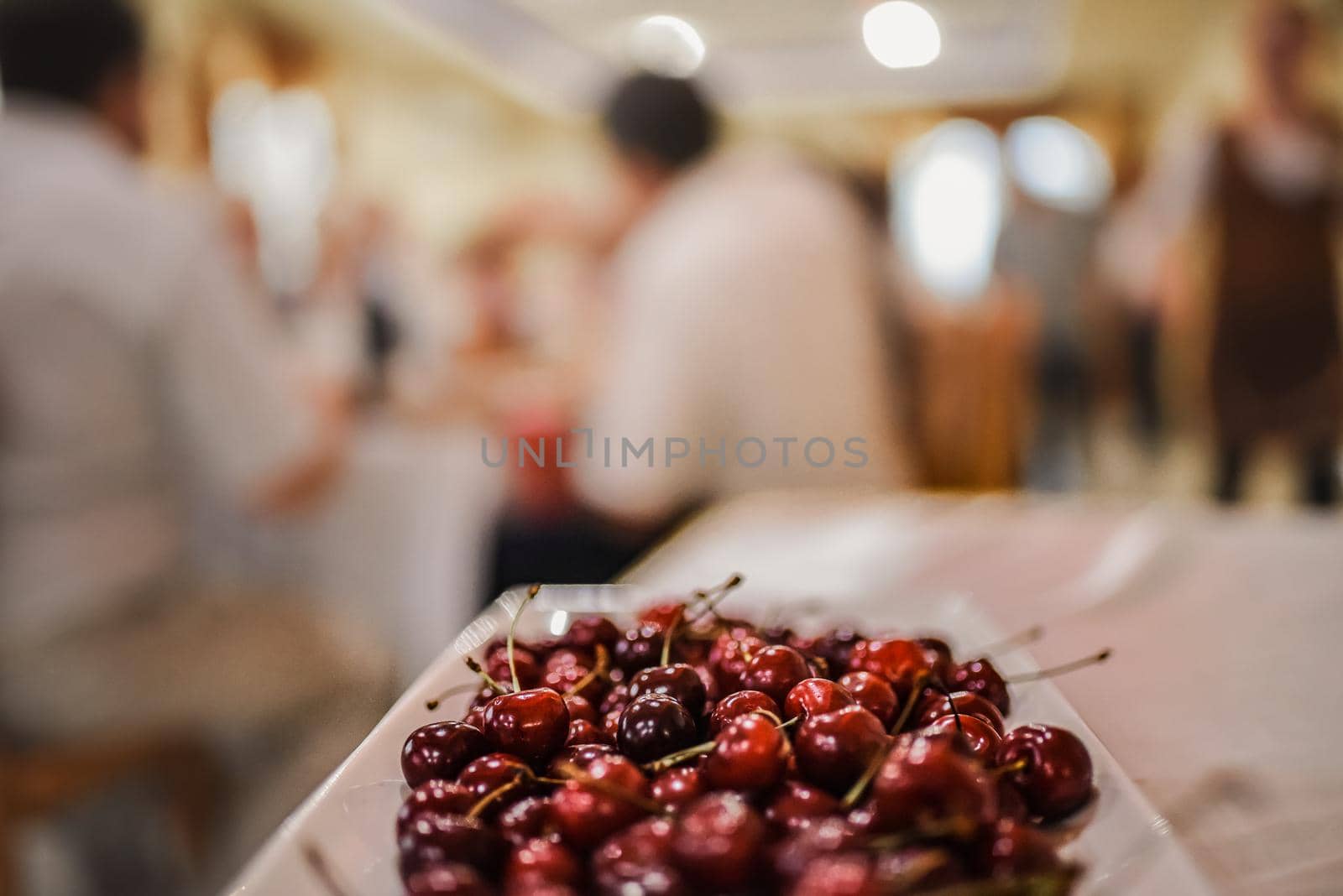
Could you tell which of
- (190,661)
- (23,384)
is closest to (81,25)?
(23,384)

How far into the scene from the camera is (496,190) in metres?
6.32

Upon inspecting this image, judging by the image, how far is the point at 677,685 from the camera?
0.37 meters

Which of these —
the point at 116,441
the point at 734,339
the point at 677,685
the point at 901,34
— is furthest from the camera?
the point at 901,34

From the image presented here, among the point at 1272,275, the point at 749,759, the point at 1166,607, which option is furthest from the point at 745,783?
the point at 1272,275

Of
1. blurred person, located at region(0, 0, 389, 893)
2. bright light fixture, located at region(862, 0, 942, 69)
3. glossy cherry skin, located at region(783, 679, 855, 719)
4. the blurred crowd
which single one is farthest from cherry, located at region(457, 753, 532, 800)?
bright light fixture, located at region(862, 0, 942, 69)

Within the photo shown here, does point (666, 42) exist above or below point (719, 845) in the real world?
above

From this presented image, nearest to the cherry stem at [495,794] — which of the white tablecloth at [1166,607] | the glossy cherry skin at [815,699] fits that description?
the glossy cherry skin at [815,699]

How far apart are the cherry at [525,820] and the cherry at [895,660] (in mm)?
160

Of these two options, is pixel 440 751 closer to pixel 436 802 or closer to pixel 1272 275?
pixel 436 802

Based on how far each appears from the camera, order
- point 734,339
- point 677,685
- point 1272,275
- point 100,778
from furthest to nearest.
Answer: point 1272,275 < point 734,339 < point 100,778 < point 677,685

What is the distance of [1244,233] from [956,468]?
3.81ft

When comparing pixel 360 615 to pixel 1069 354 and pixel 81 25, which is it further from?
pixel 1069 354

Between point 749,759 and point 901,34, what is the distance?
542 cm

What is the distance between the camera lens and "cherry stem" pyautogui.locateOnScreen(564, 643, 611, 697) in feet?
1.36
